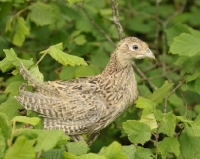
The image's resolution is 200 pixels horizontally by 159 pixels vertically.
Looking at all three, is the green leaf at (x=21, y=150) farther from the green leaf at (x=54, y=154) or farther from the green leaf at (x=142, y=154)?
the green leaf at (x=142, y=154)

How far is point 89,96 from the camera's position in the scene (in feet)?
16.2

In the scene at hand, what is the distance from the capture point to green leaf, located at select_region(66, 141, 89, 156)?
396cm

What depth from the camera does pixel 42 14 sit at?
19.4ft

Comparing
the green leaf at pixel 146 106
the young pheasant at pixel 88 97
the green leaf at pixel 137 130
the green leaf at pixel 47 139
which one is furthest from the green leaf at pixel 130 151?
the young pheasant at pixel 88 97

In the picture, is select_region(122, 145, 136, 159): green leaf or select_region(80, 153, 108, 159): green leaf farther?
select_region(122, 145, 136, 159): green leaf

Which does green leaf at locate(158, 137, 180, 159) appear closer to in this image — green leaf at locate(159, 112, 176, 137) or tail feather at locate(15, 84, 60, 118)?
green leaf at locate(159, 112, 176, 137)

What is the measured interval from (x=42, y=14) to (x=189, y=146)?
2110mm

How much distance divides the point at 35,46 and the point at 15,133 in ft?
10.4

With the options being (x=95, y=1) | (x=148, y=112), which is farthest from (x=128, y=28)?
(x=148, y=112)

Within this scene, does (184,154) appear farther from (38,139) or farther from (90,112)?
(38,139)

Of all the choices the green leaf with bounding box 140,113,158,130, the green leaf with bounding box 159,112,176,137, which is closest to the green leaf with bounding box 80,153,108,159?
the green leaf with bounding box 140,113,158,130

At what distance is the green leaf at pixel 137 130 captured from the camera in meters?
4.19

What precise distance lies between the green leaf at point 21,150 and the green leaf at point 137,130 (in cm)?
104

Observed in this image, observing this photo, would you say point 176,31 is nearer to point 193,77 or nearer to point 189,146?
point 193,77
